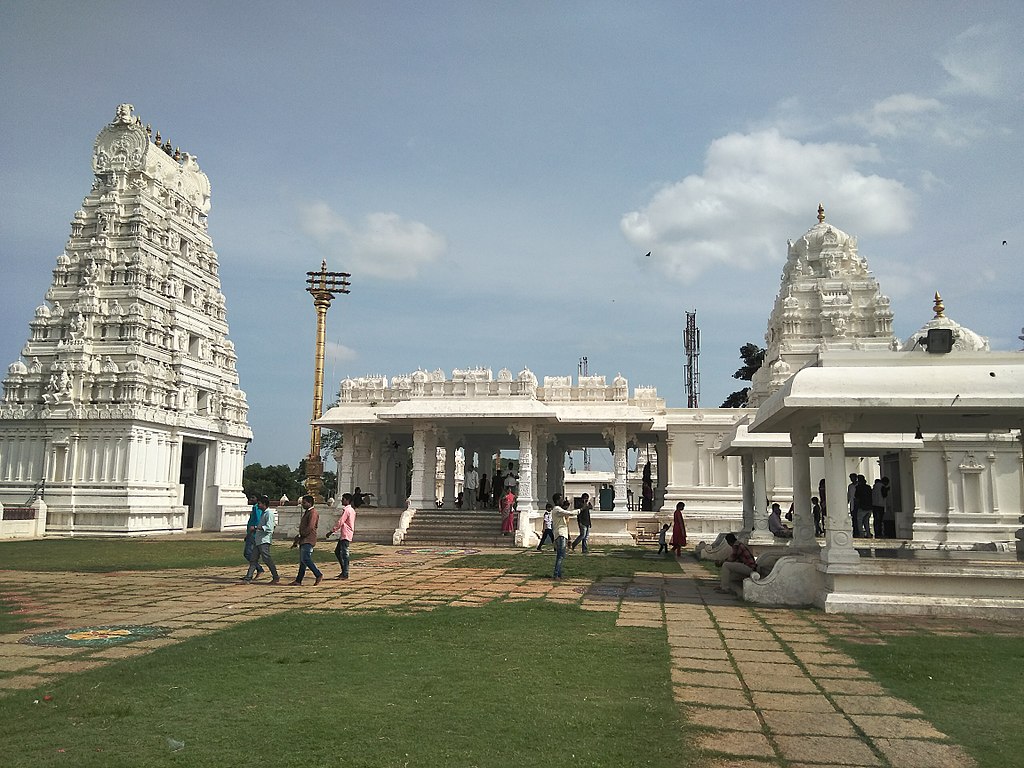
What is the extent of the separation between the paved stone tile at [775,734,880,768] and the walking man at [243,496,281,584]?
9836 mm

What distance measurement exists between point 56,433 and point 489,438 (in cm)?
1839

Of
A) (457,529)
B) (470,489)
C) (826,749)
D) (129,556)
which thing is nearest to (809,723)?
(826,749)

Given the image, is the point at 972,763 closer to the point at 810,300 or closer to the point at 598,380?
the point at 598,380

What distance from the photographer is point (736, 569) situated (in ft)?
39.1

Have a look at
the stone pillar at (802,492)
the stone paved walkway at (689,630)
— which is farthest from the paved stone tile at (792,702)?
the stone pillar at (802,492)

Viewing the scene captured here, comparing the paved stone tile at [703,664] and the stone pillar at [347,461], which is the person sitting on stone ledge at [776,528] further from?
the stone pillar at [347,461]

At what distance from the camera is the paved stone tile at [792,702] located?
213 inches

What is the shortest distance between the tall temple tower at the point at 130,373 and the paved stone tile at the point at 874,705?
101 ft

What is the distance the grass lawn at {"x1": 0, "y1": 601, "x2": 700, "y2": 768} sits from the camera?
14.3ft

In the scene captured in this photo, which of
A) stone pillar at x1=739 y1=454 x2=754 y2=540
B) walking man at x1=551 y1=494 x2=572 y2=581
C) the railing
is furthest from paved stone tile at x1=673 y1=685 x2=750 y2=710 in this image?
the railing

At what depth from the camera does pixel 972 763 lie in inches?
171

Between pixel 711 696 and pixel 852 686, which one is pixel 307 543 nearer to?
pixel 711 696

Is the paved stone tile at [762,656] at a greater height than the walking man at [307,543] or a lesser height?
lesser

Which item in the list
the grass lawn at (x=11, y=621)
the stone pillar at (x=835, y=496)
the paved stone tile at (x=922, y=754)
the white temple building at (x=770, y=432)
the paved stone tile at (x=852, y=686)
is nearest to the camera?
the paved stone tile at (x=922, y=754)
